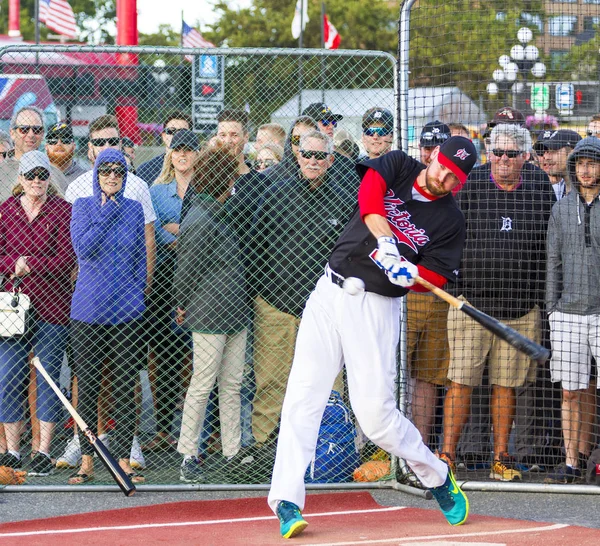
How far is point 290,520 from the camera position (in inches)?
203

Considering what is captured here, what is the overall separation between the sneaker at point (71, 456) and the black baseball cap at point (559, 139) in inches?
157

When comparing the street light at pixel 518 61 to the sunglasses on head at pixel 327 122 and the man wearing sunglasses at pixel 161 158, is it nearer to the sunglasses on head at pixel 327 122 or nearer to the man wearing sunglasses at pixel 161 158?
the sunglasses on head at pixel 327 122

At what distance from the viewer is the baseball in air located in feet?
16.9

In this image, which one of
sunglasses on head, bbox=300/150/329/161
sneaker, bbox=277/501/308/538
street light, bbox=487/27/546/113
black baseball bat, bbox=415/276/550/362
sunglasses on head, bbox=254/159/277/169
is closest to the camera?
black baseball bat, bbox=415/276/550/362

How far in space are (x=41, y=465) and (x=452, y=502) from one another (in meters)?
2.81

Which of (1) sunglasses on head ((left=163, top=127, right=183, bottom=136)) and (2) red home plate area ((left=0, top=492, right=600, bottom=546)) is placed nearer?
(2) red home plate area ((left=0, top=492, right=600, bottom=546))

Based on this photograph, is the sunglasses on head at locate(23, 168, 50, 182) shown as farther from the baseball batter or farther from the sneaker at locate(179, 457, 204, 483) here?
the baseball batter

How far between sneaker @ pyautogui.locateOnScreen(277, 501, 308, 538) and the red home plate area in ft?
0.13

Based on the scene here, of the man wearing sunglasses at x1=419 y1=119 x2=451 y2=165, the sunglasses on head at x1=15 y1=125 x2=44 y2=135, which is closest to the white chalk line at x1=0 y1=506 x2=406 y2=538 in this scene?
the man wearing sunglasses at x1=419 y1=119 x2=451 y2=165

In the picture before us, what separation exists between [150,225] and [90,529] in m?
2.22

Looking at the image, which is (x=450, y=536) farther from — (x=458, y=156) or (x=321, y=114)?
(x=321, y=114)

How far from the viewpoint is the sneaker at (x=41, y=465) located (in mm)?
6664

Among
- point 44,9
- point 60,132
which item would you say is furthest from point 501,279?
point 44,9

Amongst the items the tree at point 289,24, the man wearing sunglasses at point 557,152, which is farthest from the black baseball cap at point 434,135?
the tree at point 289,24
